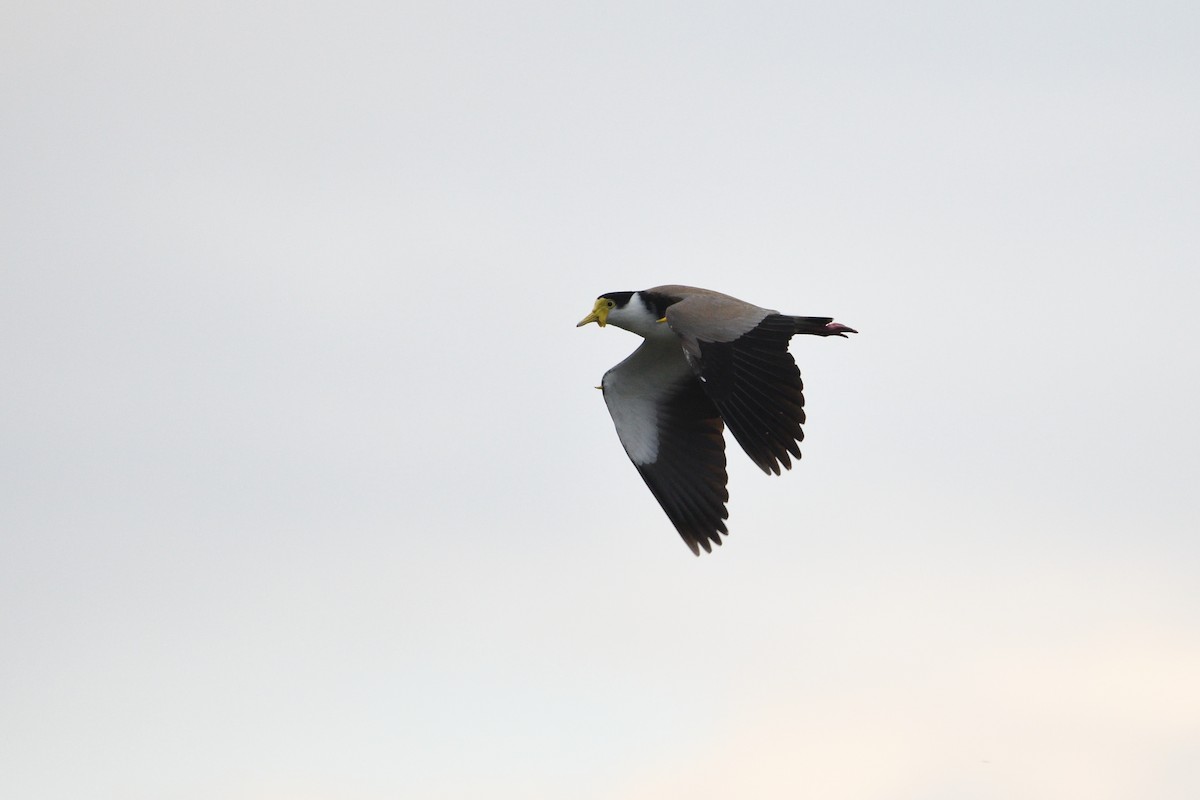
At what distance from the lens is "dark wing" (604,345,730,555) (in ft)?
63.1

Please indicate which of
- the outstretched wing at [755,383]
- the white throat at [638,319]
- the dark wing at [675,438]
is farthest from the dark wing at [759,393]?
the dark wing at [675,438]

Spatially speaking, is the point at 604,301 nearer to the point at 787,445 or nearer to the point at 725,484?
the point at 725,484

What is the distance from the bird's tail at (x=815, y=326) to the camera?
16938 mm

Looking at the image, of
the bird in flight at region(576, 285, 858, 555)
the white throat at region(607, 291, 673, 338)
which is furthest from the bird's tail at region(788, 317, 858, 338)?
the white throat at region(607, 291, 673, 338)

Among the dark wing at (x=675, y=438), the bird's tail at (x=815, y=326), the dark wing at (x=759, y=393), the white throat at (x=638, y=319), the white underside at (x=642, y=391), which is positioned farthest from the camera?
the white underside at (x=642, y=391)

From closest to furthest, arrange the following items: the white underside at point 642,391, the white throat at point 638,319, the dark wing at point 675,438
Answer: the white throat at point 638,319, the dark wing at point 675,438, the white underside at point 642,391

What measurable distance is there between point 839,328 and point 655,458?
2.82 meters

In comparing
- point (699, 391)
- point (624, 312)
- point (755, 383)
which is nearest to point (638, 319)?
point (624, 312)

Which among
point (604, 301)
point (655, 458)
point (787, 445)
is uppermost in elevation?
point (604, 301)

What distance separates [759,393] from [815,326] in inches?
67.8

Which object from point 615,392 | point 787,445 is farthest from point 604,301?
point 787,445

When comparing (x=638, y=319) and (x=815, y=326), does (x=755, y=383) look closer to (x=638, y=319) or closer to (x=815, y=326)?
(x=815, y=326)

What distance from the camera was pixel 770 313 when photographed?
17.1m

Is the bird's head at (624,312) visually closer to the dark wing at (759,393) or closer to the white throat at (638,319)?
the white throat at (638,319)
